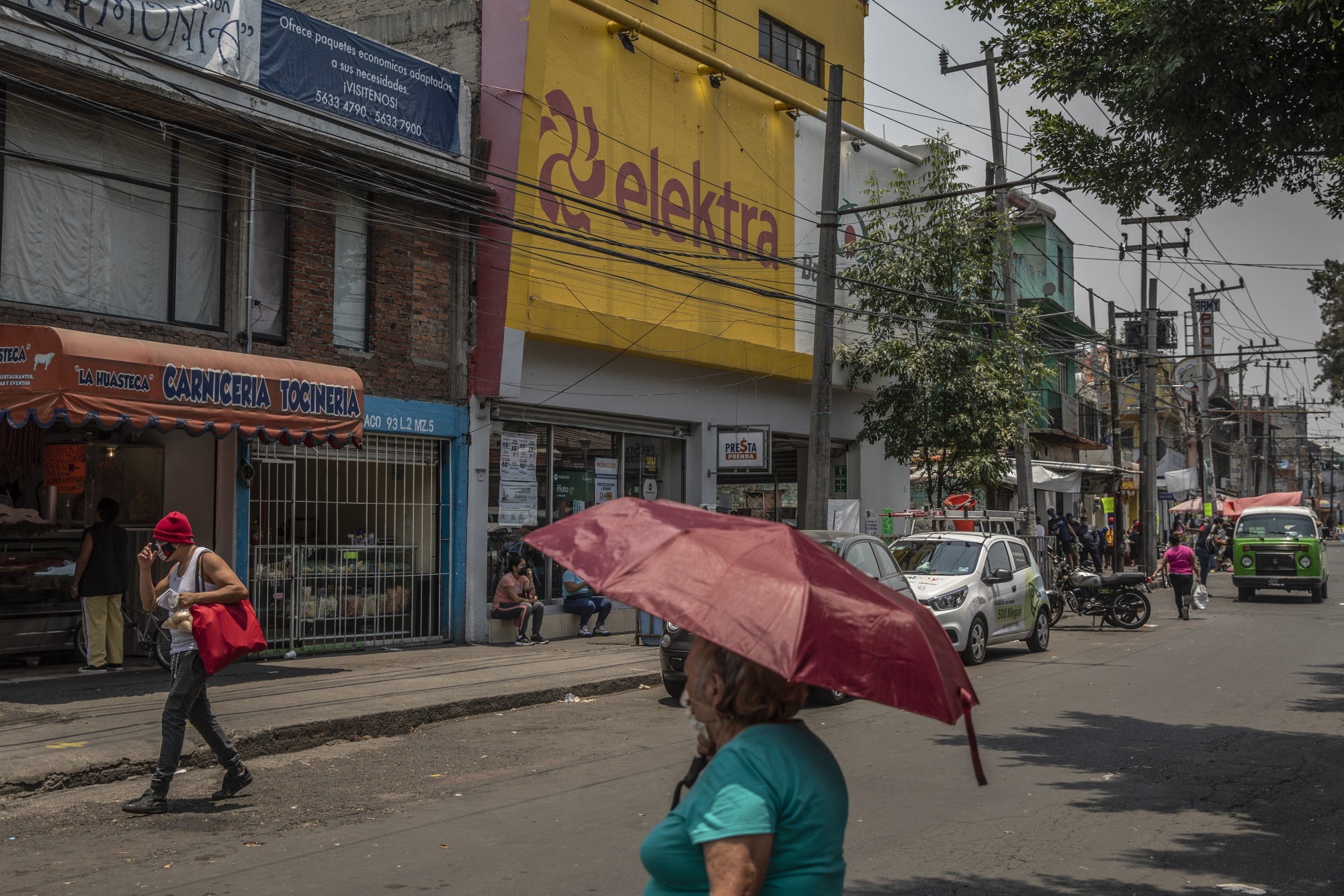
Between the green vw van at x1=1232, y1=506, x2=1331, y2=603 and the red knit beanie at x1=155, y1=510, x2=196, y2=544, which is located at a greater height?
the red knit beanie at x1=155, y1=510, x2=196, y2=544

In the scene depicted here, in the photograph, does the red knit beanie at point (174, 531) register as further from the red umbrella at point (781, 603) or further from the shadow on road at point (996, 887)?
the red umbrella at point (781, 603)

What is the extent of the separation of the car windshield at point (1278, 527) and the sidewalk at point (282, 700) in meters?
20.0

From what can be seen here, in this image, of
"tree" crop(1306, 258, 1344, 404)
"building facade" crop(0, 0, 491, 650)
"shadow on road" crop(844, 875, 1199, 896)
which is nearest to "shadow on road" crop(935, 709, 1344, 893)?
"shadow on road" crop(844, 875, 1199, 896)

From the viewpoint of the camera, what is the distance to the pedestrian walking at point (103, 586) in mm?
12266

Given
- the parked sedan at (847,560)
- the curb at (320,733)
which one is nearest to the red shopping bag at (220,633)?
the curb at (320,733)

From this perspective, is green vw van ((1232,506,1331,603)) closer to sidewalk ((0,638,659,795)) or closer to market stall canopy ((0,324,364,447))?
sidewalk ((0,638,659,795))

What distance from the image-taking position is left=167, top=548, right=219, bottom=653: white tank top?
751 centimetres

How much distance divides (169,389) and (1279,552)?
2616 centimetres

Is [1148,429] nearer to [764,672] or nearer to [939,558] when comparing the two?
[939,558]

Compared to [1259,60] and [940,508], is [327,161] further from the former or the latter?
[940,508]

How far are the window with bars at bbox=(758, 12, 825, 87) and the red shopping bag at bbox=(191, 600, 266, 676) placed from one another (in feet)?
58.4

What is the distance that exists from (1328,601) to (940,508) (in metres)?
12.4

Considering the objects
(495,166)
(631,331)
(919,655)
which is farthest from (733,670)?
(631,331)

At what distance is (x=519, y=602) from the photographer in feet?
54.6
